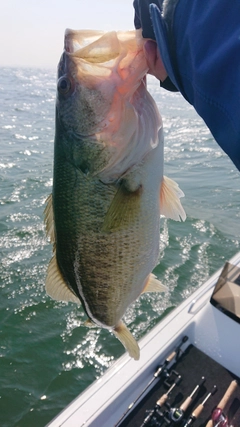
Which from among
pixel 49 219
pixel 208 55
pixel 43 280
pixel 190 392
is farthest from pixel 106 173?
pixel 43 280

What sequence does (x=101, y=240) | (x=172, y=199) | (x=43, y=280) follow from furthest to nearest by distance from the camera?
(x=43, y=280) → (x=172, y=199) → (x=101, y=240)

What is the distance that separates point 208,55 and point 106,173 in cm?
63

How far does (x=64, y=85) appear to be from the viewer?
1429 mm

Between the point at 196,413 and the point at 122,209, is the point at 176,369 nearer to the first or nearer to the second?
the point at 196,413

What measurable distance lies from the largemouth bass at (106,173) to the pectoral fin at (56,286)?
5 cm

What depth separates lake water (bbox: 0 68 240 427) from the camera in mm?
4234

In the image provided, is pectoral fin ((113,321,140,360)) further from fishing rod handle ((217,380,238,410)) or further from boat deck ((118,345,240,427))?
fishing rod handle ((217,380,238,410))

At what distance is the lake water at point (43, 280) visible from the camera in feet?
13.9

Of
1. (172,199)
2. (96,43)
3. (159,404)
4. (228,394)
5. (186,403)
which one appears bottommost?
(159,404)

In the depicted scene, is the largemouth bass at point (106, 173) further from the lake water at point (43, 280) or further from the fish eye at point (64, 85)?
the lake water at point (43, 280)

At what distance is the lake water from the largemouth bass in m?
3.07

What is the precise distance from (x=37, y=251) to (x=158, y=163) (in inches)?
205

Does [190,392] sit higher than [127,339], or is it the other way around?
[127,339]

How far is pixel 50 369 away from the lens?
173 inches
